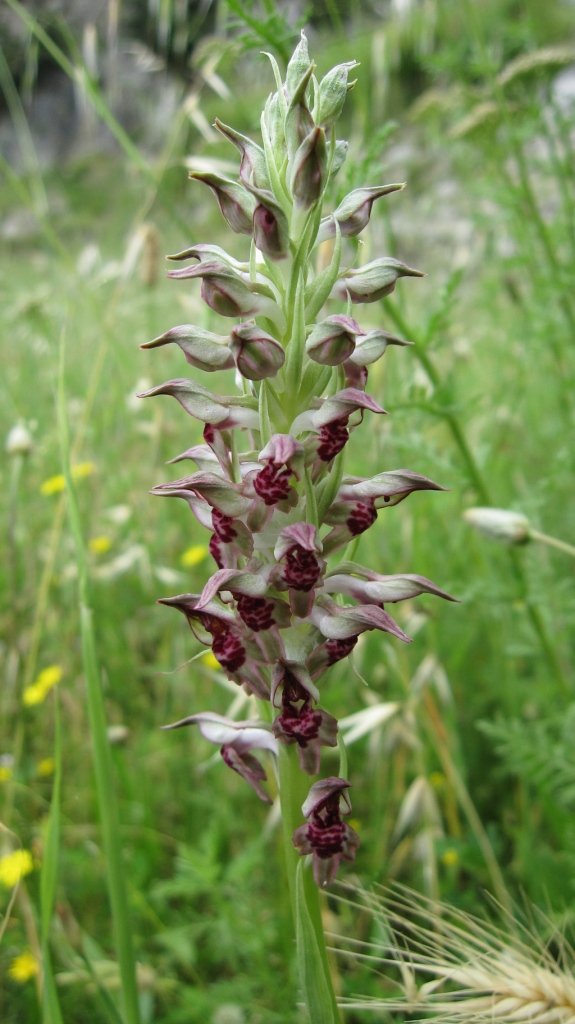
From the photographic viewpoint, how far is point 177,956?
2.31 metres

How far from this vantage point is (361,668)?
3145 mm

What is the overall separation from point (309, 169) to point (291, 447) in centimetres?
44

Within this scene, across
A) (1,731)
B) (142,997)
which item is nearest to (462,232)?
(1,731)

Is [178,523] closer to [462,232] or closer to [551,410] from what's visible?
[551,410]

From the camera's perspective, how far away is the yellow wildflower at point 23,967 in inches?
83.7

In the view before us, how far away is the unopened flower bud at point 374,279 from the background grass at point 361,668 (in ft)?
2.18

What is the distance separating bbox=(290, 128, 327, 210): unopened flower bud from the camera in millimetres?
1111

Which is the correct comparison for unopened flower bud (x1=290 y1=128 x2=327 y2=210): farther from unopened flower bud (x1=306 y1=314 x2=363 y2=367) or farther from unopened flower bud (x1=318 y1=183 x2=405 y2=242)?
unopened flower bud (x1=306 y1=314 x2=363 y2=367)

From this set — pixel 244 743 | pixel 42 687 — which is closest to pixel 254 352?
pixel 244 743

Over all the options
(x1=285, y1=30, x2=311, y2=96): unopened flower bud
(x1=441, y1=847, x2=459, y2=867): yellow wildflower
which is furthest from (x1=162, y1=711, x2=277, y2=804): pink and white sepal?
(x1=441, y1=847, x2=459, y2=867): yellow wildflower

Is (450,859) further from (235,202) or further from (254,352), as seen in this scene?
(235,202)

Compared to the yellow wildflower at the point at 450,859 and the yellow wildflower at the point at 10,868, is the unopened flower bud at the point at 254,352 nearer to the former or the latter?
the yellow wildflower at the point at 10,868

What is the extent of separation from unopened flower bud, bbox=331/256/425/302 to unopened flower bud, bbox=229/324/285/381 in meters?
0.22

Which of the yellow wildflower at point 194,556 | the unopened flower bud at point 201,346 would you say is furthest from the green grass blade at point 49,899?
the yellow wildflower at point 194,556
